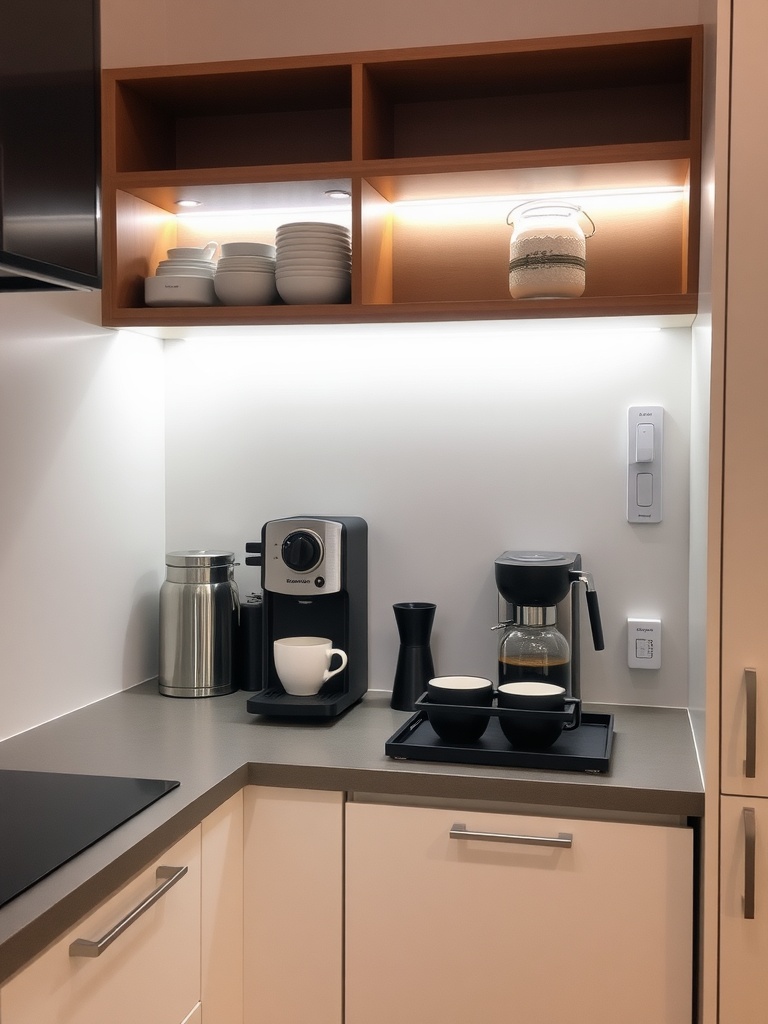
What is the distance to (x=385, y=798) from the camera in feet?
5.39

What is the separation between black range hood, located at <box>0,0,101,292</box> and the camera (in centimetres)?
117

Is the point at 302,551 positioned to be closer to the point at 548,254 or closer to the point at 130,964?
the point at 548,254

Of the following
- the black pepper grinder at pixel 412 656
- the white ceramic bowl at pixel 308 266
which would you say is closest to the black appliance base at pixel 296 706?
the black pepper grinder at pixel 412 656

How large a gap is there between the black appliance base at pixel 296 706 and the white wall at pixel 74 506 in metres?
0.37

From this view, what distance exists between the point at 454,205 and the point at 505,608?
850 mm

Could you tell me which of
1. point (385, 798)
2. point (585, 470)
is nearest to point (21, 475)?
point (385, 798)

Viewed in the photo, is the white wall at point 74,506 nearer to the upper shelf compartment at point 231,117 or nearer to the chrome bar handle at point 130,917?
the upper shelf compartment at point 231,117

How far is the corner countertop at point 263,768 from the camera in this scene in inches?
51.4

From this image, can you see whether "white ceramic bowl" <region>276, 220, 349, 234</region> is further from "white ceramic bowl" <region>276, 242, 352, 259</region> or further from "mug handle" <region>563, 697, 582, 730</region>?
"mug handle" <region>563, 697, 582, 730</region>

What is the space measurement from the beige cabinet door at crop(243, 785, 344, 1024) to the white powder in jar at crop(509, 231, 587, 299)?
0.96 meters

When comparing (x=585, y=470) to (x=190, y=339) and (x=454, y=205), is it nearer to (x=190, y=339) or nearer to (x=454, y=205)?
(x=454, y=205)

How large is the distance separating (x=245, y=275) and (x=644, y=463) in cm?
89

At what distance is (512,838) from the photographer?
60.8 inches

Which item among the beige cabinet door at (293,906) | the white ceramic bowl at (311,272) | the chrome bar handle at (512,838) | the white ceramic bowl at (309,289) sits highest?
the white ceramic bowl at (311,272)
